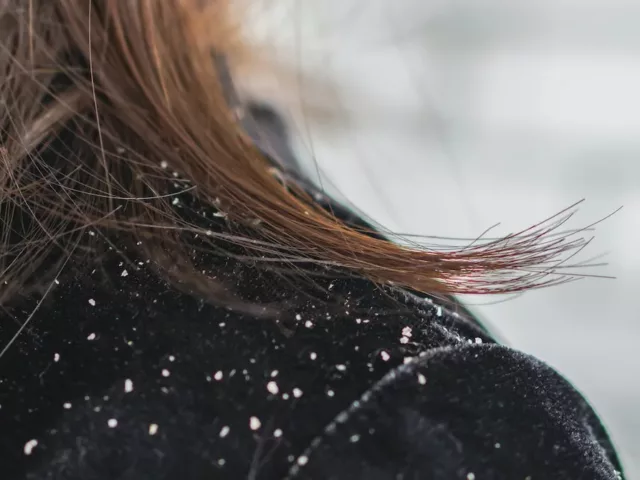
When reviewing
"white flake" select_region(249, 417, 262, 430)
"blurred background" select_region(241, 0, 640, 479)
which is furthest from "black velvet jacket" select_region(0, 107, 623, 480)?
"blurred background" select_region(241, 0, 640, 479)

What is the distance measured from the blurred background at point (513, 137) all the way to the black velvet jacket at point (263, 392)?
0.54 m

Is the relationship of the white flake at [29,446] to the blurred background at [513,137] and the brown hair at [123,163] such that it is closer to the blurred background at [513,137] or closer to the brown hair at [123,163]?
the brown hair at [123,163]

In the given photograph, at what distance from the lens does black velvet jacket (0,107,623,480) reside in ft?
0.65

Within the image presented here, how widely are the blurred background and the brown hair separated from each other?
49 cm

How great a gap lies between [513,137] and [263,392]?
725mm

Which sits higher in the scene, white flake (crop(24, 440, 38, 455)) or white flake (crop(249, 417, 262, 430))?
white flake (crop(249, 417, 262, 430))

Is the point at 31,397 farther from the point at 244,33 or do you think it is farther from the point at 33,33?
the point at 244,33

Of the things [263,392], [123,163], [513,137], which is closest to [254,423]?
[263,392]

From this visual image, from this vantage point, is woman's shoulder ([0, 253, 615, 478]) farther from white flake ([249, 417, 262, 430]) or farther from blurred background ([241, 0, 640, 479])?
blurred background ([241, 0, 640, 479])

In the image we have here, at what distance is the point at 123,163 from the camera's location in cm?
26

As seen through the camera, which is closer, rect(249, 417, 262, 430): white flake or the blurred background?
rect(249, 417, 262, 430): white flake

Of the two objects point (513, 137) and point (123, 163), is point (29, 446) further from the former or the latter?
point (513, 137)

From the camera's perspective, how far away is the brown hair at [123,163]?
0.25 meters

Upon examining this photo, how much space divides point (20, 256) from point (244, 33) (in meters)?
0.36
